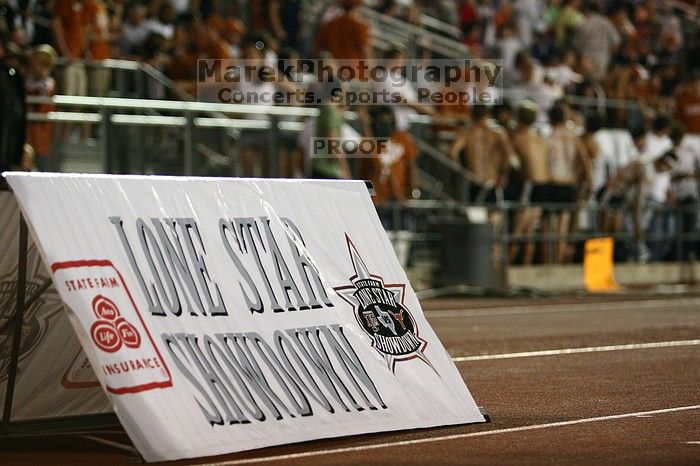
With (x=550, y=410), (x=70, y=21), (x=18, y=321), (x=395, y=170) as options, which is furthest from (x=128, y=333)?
(x=395, y=170)

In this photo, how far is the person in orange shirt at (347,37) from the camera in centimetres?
2155

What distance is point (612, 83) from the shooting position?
28531mm

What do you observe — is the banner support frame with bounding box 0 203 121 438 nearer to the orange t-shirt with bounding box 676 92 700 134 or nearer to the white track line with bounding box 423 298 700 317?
the white track line with bounding box 423 298 700 317

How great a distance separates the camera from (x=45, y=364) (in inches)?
309

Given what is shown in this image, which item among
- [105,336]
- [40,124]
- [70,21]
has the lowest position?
[40,124]

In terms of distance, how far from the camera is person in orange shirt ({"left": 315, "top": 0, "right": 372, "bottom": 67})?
21547 mm

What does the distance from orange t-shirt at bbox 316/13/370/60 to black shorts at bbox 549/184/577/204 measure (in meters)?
3.41

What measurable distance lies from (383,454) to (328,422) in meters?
0.41

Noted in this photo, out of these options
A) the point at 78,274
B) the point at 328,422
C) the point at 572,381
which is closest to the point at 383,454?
the point at 328,422

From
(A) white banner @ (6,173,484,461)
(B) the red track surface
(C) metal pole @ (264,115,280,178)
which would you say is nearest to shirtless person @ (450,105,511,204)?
(C) metal pole @ (264,115,280,178)

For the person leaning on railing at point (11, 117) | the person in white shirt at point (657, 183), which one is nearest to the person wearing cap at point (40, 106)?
the person leaning on railing at point (11, 117)

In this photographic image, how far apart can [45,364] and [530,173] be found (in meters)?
14.7

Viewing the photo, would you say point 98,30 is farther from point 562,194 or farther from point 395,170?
point 562,194

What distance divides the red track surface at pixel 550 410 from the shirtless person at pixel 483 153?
520cm
